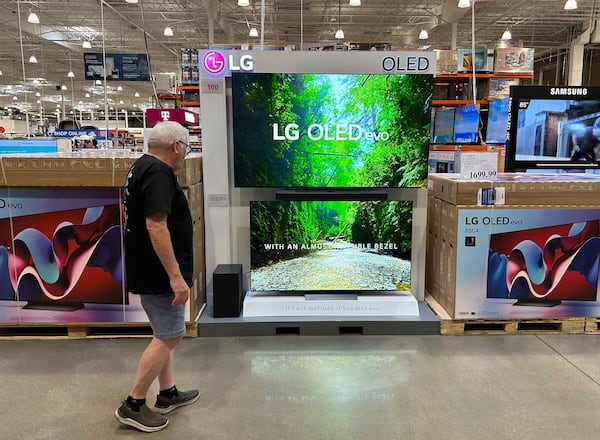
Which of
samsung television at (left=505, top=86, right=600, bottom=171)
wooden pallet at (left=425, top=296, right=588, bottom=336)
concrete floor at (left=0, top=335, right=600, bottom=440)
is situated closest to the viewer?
concrete floor at (left=0, top=335, right=600, bottom=440)

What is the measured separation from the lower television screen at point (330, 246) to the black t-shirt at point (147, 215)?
4.77 feet

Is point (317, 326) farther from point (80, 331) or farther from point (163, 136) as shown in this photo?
point (163, 136)

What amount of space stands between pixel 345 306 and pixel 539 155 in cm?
228

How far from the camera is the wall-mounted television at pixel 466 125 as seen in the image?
6789 millimetres

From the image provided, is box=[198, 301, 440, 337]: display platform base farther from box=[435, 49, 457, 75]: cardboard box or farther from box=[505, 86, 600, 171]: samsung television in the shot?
box=[435, 49, 457, 75]: cardboard box

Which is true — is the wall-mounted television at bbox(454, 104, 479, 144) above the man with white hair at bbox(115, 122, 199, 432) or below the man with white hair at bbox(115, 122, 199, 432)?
above

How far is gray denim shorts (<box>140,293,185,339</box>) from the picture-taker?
96.2 inches

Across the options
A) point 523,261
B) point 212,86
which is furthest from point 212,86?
point 523,261

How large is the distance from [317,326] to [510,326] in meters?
1.60

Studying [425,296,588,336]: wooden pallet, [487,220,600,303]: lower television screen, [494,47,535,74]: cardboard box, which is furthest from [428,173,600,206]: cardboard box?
[494,47,535,74]: cardboard box

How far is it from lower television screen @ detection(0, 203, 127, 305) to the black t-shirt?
1.35 meters

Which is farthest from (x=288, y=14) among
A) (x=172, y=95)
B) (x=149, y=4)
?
(x=172, y=95)

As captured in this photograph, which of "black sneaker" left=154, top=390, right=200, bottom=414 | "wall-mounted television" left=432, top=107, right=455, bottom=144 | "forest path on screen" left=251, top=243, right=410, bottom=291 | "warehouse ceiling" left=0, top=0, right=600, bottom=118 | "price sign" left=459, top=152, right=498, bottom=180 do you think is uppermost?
"warehouse ceiling" left=0, top=0, right=600, bottom=118

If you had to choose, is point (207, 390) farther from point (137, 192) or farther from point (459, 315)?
point (459, 315)
